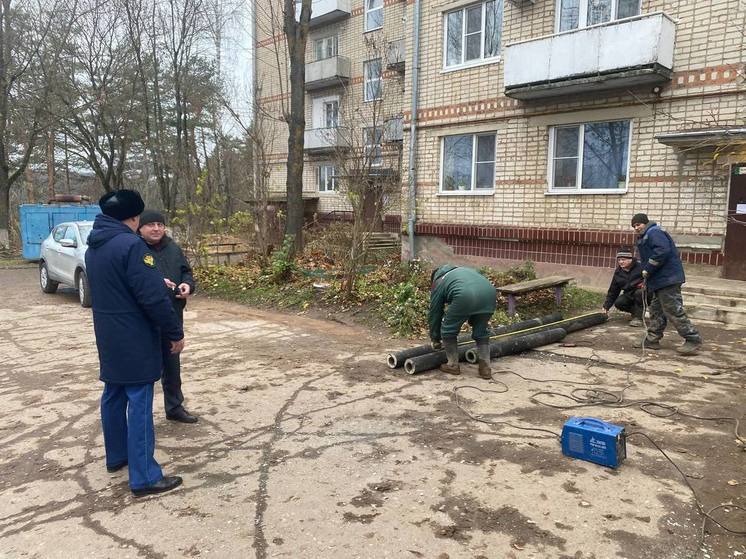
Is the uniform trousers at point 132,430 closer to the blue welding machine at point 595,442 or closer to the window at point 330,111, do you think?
the blue welding machine at point 595,442

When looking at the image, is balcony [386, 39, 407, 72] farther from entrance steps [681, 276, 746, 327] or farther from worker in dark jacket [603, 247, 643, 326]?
worker in dark jacket [603, 247, 643, 326]

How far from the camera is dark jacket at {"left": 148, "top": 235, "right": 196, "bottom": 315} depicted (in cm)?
436

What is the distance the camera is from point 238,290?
11297 millimetres

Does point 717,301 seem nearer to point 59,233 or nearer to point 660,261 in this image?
point 660,261

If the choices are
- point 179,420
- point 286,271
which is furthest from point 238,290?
point 179,420

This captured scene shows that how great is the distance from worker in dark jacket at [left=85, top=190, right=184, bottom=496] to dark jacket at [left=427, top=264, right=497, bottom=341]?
2951mm

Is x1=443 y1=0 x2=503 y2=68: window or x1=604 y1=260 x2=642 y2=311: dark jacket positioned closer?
x1=604 y1=260 x2=642 y2=311: dark jacket

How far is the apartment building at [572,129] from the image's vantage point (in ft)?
32.6

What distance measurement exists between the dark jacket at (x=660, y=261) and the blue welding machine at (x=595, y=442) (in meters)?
3.38

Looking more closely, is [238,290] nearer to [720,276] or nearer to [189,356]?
[189,356]

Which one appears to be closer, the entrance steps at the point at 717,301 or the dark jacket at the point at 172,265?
the dark jacket at the point at 172,265

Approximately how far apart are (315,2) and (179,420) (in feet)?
79.3

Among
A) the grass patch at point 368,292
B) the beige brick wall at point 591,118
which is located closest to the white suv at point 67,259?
the grass patch at point 368,292

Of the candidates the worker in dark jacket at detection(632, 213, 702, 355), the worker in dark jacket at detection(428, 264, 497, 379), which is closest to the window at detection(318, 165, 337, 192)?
the worker in dark jacket at detection(632, 213, 702, 355)
